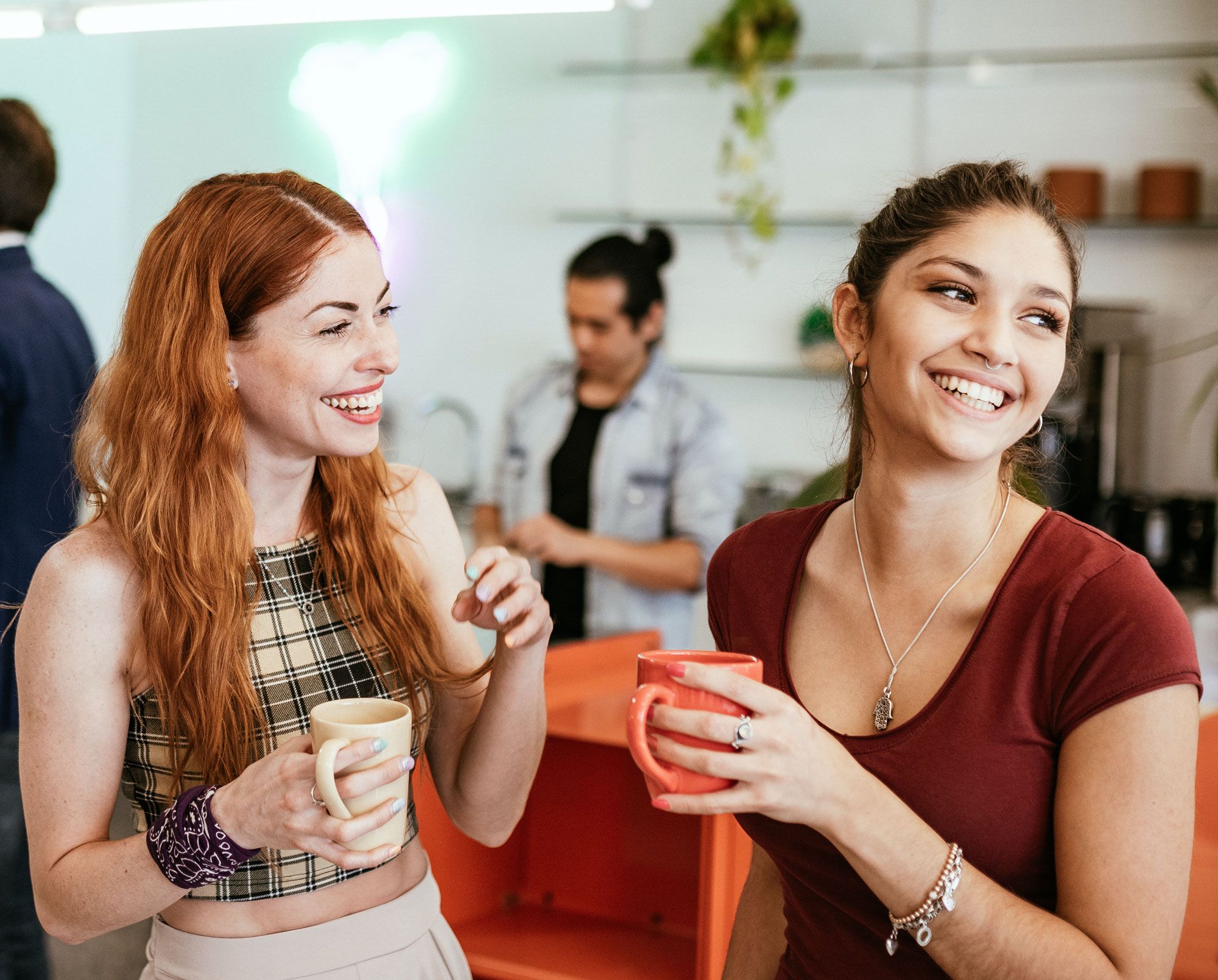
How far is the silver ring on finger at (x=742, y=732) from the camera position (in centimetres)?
92

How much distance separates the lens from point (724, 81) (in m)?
4.52

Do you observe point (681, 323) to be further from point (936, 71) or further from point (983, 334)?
point (983, 334)

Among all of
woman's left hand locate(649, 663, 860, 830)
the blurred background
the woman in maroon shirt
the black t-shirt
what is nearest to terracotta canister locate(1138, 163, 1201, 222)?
the blurred background

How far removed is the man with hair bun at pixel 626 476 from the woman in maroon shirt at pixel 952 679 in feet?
4.89

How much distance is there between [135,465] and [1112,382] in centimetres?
331

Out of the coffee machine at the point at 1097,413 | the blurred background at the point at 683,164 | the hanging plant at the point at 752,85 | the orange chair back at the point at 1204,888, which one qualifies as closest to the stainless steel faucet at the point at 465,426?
the blurred background at the point at 683,164

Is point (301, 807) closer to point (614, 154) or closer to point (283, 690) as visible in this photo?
point (283, 690)

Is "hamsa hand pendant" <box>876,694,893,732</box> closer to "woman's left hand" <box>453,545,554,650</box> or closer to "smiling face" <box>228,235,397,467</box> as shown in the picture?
"woman's left hand" <box>453,545,554,650</box>

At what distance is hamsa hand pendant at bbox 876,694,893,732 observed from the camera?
118cm

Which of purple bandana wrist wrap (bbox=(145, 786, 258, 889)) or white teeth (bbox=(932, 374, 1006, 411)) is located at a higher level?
white teeth (bbox=(932, 374, 1006, 411))

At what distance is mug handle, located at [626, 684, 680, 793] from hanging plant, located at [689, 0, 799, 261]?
3.72m

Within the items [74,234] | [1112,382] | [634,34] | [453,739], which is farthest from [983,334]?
[74,234]

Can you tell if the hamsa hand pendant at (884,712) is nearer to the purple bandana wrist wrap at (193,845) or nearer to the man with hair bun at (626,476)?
the purple bandana wrist wrap at (193,845)

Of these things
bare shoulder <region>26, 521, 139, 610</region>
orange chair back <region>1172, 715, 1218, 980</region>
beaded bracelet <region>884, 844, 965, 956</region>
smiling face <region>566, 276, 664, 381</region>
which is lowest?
orange chair back <region>1172, 715, 1218, 980</region>
